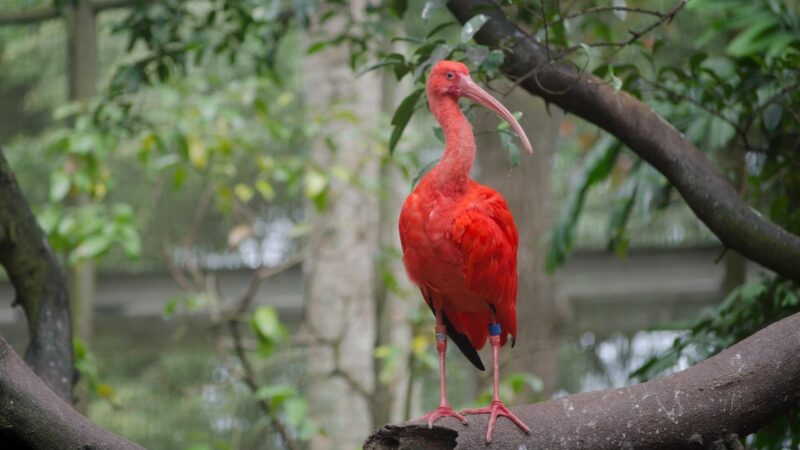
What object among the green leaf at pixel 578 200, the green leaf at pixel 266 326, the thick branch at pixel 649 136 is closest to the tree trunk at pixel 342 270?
the green leaf at pixel 266 326

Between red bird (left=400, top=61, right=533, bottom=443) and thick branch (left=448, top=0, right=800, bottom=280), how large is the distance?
217 mm

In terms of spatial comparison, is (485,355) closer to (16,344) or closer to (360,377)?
(360,377)

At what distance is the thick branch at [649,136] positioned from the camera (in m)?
3.07

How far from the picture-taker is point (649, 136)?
310 centimetres

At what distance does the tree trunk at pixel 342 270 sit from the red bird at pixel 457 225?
2.52 metres

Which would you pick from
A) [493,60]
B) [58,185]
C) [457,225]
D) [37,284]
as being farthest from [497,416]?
[58,185]

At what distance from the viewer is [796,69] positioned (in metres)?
3.26

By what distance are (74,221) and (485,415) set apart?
2677 mm

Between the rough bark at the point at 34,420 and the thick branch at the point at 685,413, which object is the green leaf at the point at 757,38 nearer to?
the thick branch at the point at 685,413

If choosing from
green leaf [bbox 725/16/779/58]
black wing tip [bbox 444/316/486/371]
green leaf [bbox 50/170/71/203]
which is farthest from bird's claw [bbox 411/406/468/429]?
green leaf [bbox 50/170/71/203]

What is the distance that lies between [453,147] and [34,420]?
4.56ft

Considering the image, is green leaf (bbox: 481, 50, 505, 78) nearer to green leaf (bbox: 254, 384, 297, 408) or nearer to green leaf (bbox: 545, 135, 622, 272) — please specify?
green leaf (bbox: 545, 135, 622, 272)

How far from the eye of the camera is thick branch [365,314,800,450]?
2.46 metres

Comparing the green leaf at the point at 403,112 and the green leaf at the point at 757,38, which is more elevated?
the green leaf at the point at 757,38
